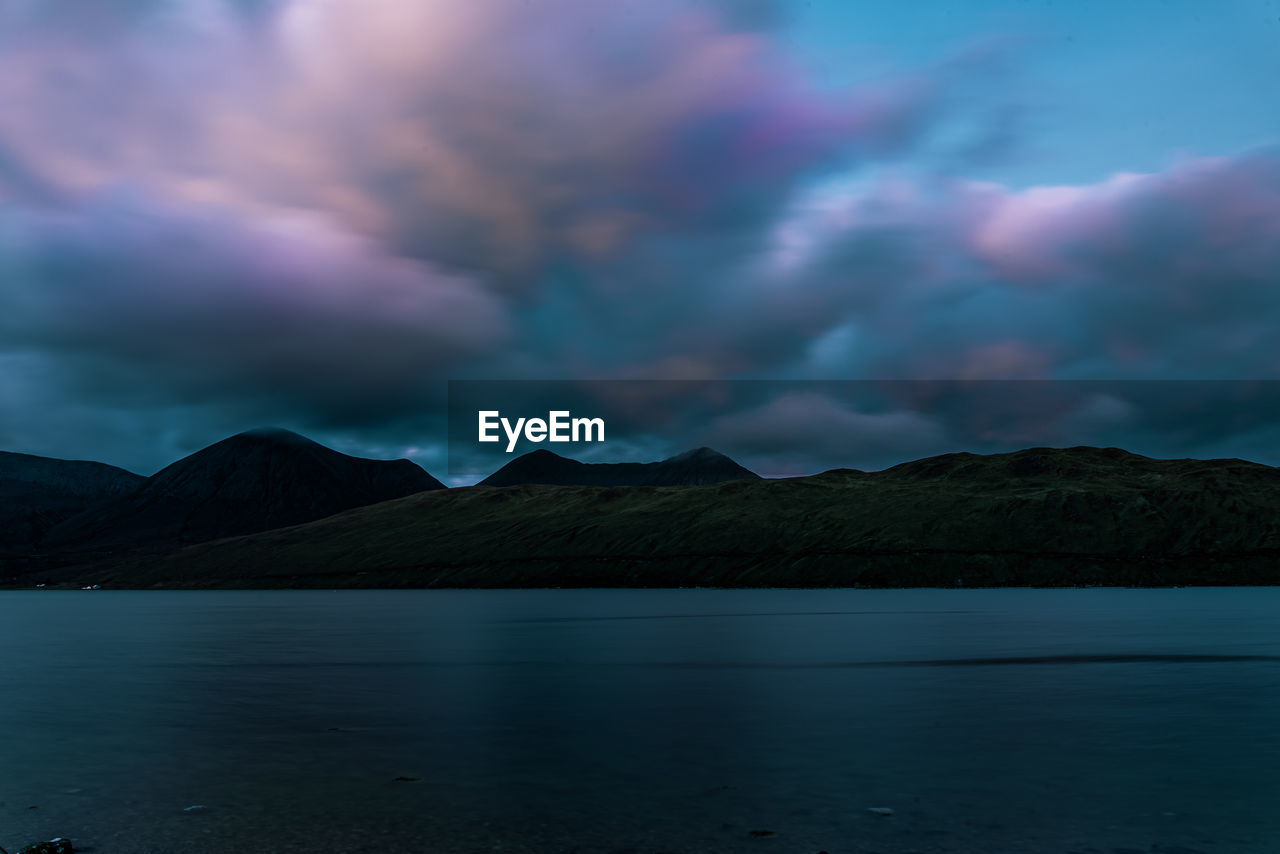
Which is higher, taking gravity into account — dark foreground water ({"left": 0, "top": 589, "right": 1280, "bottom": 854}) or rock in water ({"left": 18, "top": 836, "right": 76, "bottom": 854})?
rock in water ({"left": 18, "top": 836, "right": 76, "bottom": 854})

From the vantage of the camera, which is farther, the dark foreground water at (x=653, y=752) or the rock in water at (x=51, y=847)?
the dark foreground water at (x=653, y=752)

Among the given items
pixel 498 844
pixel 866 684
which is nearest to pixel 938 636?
pixel 866 684

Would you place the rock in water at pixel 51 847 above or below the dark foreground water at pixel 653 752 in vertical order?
above

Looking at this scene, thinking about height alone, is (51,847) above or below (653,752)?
above

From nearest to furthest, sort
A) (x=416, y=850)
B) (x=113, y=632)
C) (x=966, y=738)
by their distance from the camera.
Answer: (x=416, y=850) < (x=966, y=738) < (x=113, y=632)

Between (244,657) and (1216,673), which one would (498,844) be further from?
(244,657)

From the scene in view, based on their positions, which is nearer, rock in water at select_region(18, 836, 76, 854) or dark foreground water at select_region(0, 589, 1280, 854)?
rock in water at select_region(18, 836, 76, 854)

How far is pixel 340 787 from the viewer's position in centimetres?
2928

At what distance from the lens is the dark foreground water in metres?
23.9

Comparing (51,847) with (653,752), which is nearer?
(51,847)

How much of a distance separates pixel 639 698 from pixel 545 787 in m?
21.9

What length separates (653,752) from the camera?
35125mm

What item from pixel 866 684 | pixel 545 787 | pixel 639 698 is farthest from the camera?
pixel 866 684

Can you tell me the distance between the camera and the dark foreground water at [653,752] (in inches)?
942
